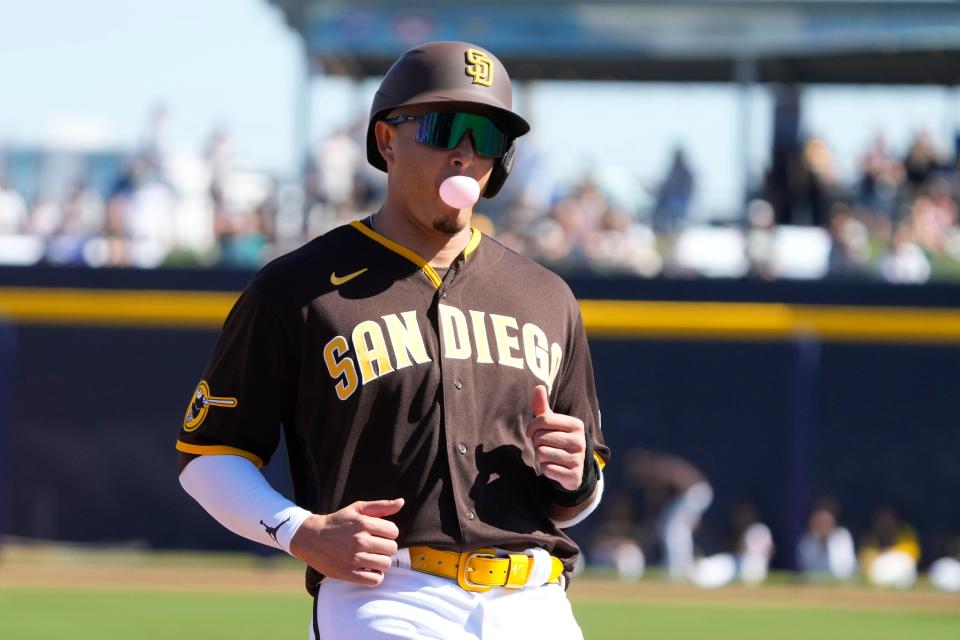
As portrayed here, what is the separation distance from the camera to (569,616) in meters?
3.18

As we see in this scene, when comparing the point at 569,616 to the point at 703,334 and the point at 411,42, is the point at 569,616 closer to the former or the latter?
the point at 703,334

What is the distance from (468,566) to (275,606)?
22.9 feet

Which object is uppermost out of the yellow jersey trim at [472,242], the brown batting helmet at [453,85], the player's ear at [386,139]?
the brown batting helmet at [453,85]

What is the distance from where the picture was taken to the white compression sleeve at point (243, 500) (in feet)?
9.80

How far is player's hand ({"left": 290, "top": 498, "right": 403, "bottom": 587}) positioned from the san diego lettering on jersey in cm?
27

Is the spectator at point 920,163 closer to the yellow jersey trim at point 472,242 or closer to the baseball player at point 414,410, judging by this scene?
the yellow jersey trim at point 472,242

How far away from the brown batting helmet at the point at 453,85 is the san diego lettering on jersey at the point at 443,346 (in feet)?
1.16

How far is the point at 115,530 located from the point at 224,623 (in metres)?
4.11

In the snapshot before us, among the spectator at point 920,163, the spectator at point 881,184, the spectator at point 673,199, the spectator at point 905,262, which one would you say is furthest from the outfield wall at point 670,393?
the spectator at point 920,163

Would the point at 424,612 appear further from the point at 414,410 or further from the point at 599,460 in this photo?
the point at 599,460

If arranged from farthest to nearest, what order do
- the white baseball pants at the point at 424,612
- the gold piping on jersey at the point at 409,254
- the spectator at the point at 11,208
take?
1. the spectator at the point at 11,208
2. the gold piping on jersey at the point at 409,254
3. the white baseball pants at the point at 424,612

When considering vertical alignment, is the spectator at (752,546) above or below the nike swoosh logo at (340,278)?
below

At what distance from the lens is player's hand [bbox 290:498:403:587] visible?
284 cm

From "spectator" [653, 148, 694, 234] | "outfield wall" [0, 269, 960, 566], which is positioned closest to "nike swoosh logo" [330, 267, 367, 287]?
"outfield wall" [0, 269, 960, 566]
